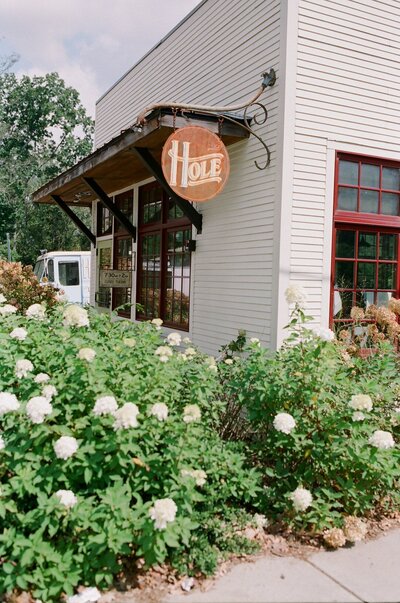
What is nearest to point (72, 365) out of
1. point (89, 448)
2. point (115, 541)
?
point (89, 448)

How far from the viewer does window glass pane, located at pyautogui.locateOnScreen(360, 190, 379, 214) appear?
6.74m

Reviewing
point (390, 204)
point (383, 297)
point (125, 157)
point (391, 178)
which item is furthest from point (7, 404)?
point (125, 157)

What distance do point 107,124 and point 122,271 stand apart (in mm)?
3997


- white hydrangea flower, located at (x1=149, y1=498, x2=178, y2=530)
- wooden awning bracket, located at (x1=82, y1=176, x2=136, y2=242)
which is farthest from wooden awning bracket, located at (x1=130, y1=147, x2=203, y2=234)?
white hydrangea flower, located at (x1=149, y1=498, x2=178, y2=530)

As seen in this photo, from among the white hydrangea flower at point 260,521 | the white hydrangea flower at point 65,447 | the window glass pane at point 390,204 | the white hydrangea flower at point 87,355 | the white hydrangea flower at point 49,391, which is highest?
the window glass pane at point 390,204

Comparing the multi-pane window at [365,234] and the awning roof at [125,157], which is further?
the multi-pane window at [365,234]

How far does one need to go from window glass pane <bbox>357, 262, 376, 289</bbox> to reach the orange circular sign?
2.11 metres

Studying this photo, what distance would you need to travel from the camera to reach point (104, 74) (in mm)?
27953

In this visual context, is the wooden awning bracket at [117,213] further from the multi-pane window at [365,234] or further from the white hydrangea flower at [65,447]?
the white hydrangea flower at [65,447]

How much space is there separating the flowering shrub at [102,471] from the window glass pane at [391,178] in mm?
4399

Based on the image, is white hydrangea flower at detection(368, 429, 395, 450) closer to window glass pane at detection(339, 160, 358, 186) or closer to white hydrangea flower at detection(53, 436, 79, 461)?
white hydrangea flower at detection(53, 436, 79, 461)

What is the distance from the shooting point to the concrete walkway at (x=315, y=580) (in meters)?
2.90

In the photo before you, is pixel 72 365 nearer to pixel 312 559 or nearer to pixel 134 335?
pixel 134 335

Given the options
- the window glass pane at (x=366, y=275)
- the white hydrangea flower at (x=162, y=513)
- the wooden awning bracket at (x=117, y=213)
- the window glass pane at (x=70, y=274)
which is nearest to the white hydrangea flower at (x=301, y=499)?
the white hydrangea flower at (x=162, y=513)
